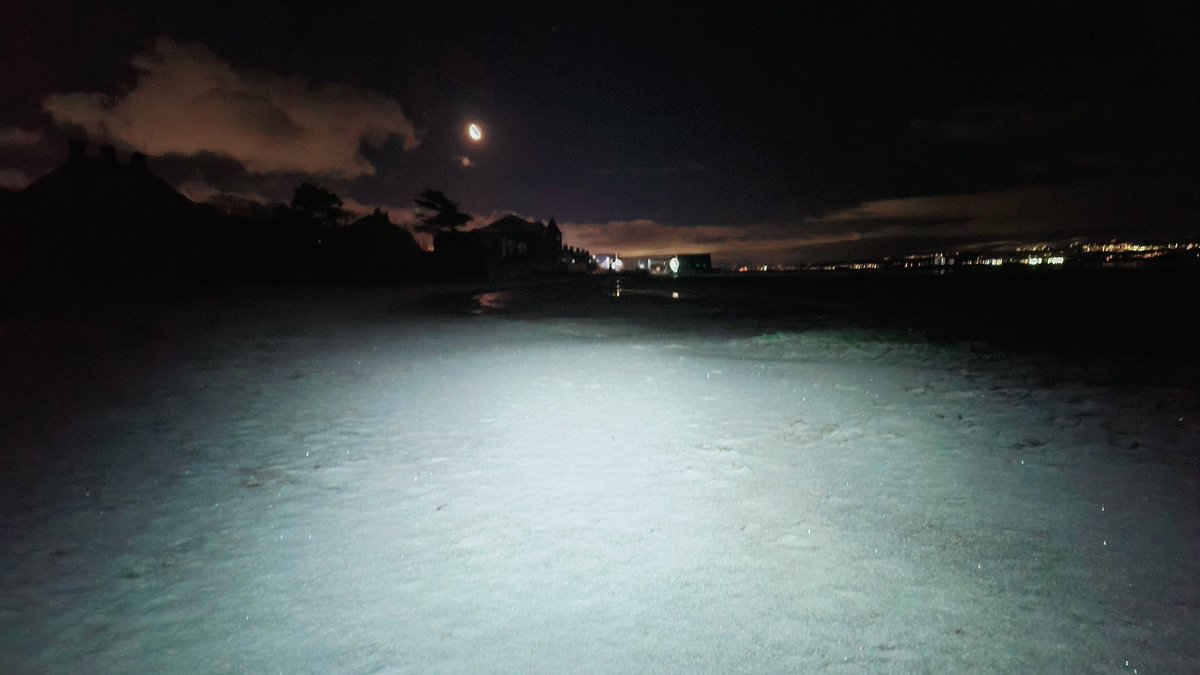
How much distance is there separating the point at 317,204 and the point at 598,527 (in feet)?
160

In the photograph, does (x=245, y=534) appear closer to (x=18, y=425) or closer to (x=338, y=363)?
(x=18, y=425)

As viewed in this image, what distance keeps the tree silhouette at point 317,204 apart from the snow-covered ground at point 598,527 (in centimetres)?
4127

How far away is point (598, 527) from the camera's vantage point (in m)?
4.00

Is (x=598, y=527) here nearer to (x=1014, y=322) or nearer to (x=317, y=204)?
(x=1014, y=322)

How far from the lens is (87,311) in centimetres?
1805

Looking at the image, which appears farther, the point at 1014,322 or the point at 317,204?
the point at 317,204

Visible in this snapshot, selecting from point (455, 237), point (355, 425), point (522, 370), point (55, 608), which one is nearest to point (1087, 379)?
point (522, 370)

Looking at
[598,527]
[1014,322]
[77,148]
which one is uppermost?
[77,148]

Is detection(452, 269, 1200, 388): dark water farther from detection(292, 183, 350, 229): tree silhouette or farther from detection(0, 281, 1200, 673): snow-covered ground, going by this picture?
detection(292, 183, 350, 229): tree silhouette

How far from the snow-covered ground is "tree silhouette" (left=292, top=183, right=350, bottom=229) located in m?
41.3

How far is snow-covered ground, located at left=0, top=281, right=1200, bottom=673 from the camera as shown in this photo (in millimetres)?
2779

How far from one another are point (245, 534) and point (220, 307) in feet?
67.0

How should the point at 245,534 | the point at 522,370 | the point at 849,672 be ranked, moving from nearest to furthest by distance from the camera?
the point at 849,672 → the point at 245,534 → the point at 522,370

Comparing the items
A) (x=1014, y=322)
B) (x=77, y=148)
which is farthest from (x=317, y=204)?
(x=1014, y=322)
